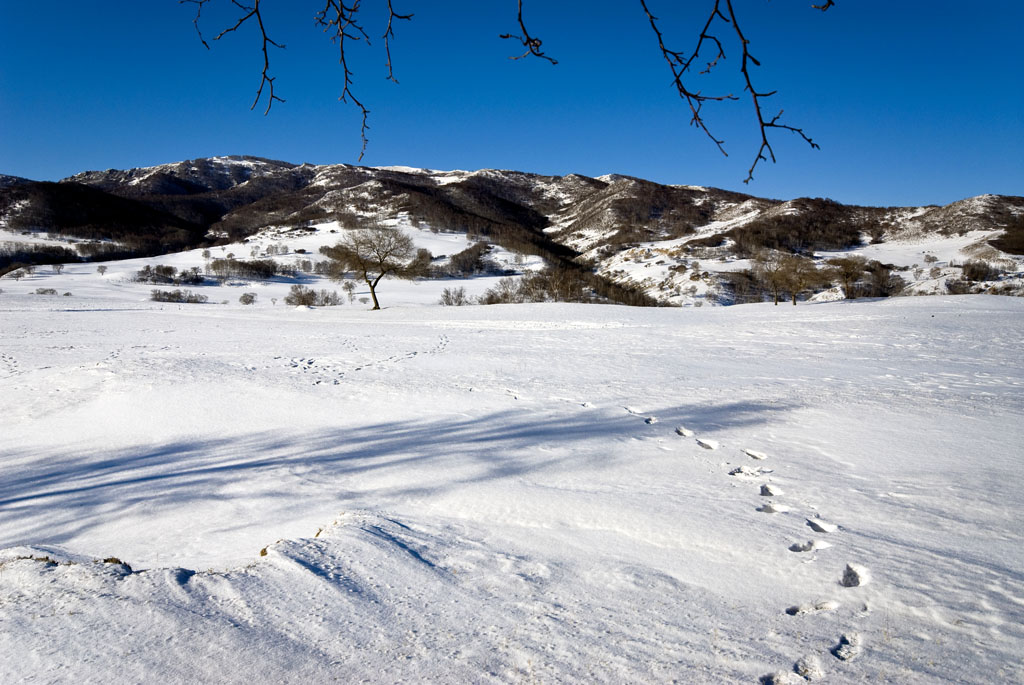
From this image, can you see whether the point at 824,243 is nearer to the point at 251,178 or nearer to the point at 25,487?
the point at 25,487

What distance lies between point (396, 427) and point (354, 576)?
3822 mm

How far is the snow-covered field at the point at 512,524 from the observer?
1807 millimetres

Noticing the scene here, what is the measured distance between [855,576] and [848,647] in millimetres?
720

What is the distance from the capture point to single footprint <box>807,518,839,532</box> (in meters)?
3.08

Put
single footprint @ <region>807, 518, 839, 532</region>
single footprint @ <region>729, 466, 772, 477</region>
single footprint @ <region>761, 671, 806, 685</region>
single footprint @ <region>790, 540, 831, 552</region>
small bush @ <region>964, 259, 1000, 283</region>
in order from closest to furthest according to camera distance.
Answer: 1. single footprint @ <region>761, 671, 806, 685</region>
2. single footprint @ <region>790, 540, 831, 552</region>
3. single footprint @ <region>807, 518, 839, 532</region>
4. single footprint @ <region>729, 466, 772, 477</region>
5. small bush @ <region>964, 259, 1000, 283</region>

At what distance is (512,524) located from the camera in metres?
3.38

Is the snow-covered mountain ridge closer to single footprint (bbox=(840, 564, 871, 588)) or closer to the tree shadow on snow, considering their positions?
the tree shadow on snow

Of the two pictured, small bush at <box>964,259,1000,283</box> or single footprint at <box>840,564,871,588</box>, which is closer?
single footprint at <box>840,564,871,588</box>

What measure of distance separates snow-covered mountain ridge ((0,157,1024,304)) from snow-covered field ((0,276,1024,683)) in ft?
133

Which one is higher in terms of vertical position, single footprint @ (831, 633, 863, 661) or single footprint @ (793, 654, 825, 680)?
single footprint @ (831, 633, 863, 661)

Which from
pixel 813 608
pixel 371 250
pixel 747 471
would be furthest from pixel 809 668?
pixel 371 250

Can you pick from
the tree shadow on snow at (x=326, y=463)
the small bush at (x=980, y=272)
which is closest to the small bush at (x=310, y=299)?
the tree shadow on snow at (x=326, y=463)

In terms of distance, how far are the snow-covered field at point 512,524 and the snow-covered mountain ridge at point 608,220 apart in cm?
4067

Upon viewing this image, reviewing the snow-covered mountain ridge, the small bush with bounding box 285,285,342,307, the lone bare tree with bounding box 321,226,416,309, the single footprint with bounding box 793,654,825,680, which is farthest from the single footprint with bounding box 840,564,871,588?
the snow-covered mountain ridge
